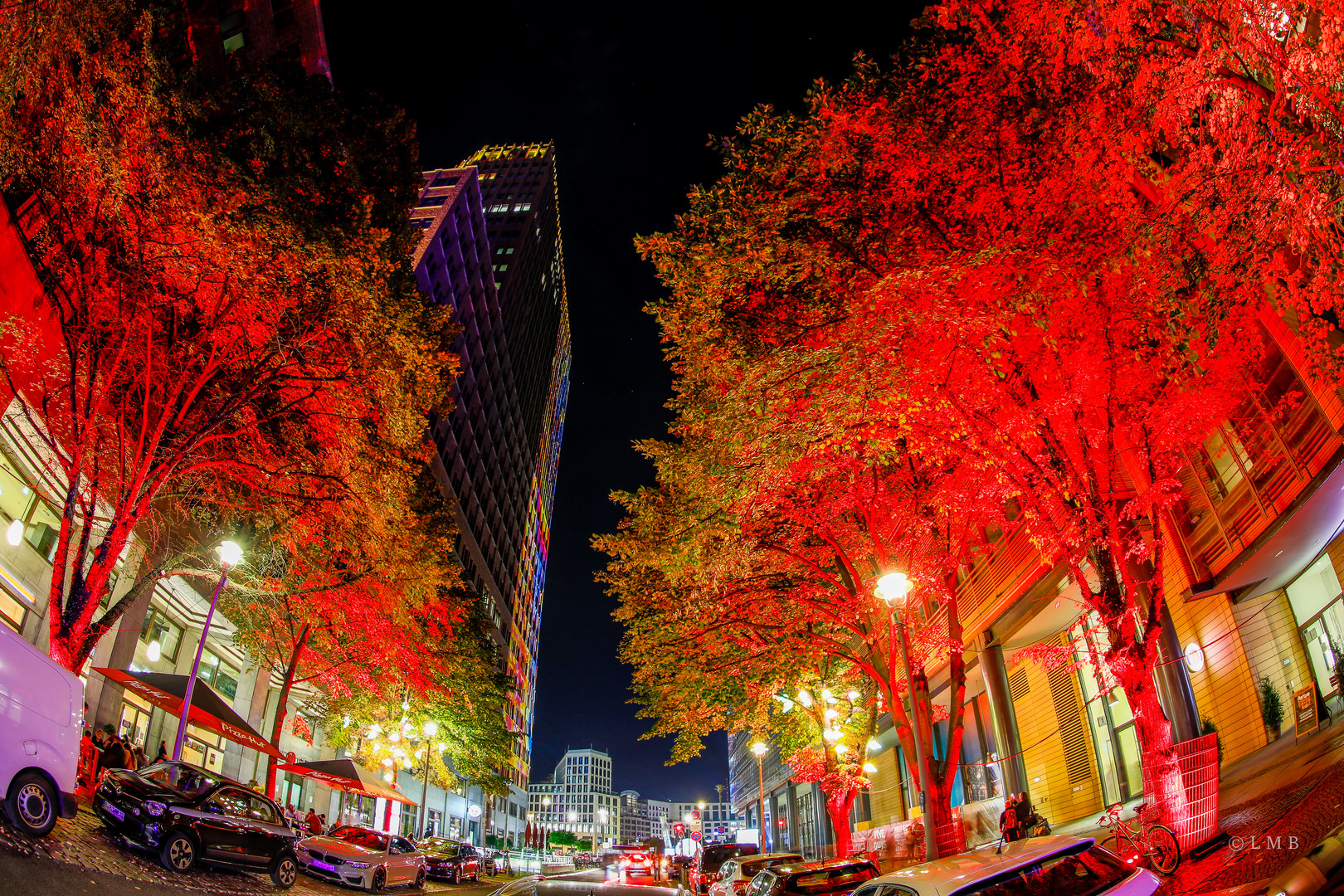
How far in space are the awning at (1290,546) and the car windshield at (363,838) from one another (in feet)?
67.4

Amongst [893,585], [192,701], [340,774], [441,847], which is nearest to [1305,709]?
[893,585]

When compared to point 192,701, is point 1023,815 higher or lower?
lower

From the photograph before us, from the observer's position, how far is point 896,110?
455 inches

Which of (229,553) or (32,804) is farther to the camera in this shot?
(229,553)

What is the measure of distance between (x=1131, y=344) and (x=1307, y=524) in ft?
16.9

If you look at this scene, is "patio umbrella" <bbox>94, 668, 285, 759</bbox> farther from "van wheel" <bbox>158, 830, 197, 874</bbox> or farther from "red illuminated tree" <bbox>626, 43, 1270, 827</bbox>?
"red illuminated tree" <bbox>626, 43, 1270, 827</bbox>

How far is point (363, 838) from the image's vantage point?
57.6 ft

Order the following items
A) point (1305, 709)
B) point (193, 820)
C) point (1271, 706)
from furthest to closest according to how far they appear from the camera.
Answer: point (1271, 706), point (1305, 709), point (193, 820)

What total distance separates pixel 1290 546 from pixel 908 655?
7.38 metres

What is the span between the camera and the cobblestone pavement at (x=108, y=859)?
23.9ft

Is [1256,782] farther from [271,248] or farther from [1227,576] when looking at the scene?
[271,248]

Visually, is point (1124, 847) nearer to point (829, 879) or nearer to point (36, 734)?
point (829, 879)

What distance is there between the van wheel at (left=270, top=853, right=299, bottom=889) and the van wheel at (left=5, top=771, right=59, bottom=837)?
194 inches

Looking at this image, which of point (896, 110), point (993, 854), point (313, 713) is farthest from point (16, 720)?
point (313, 713)
